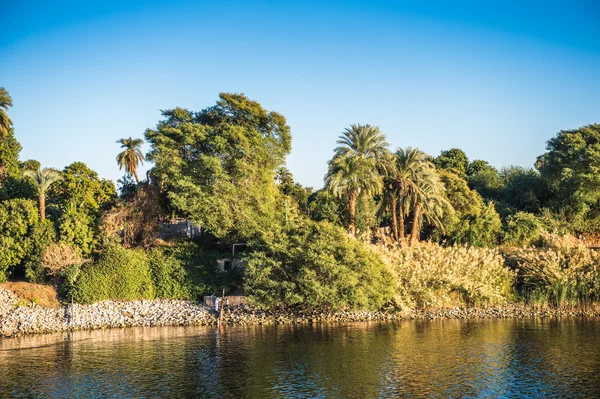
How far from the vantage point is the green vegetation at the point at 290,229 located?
3922 cm

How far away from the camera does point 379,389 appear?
21.4 metres

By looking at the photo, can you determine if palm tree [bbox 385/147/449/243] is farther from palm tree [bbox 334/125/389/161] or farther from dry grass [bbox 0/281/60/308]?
dry grass [bbox 0/281/60/308]

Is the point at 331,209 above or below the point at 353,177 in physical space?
below

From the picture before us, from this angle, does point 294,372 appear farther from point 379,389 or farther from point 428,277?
point 428,277

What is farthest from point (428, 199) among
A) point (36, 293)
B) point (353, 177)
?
point (36, 293)

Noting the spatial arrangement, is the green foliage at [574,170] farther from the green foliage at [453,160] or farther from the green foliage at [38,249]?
the green foliage at [38,249]

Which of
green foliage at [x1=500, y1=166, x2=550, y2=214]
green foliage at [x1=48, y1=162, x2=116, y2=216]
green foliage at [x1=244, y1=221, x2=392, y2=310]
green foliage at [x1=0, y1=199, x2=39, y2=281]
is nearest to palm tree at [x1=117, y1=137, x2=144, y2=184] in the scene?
green foliage at [x1=48, y1=162, x2=116, y2=216]

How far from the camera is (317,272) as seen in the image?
38062mm

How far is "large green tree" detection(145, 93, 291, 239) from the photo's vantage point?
4697cm

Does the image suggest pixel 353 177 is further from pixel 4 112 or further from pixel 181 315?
pixel 4 112

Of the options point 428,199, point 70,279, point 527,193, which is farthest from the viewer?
point 527,193

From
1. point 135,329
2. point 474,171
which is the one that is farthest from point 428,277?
point 474,171

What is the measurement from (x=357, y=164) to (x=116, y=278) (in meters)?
22.6

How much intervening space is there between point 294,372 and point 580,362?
12923 mm
